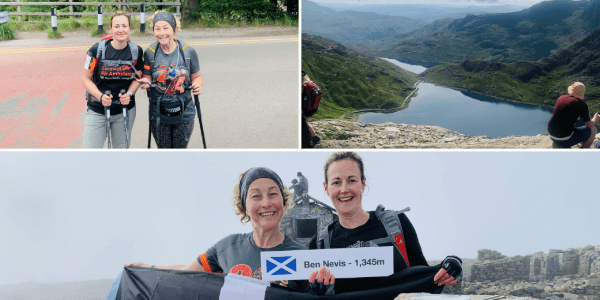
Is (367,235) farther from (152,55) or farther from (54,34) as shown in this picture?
(54,34)

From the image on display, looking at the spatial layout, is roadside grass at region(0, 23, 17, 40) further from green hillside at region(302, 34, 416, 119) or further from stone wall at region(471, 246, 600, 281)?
stone wall at region(471, 246, 600, 281)

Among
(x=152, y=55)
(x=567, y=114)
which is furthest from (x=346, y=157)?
(x=567, y=114)

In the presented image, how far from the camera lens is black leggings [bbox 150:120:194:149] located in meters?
4.80

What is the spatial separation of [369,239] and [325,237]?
0.39m

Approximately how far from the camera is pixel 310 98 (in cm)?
605

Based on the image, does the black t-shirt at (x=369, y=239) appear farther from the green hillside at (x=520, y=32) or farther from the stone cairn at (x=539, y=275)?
the green hillside at (x=520, y=32)

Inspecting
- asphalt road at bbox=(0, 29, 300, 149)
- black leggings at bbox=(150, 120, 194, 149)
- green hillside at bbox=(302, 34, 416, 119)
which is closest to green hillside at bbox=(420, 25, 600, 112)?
green hillside at bbox=(302, 34, 416, 119)

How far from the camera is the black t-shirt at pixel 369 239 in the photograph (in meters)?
4.34

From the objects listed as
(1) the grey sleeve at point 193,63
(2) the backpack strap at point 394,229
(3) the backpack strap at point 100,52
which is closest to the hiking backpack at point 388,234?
(2) the backpack strap at point 394,229

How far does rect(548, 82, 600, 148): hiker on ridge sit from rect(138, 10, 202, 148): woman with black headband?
3896mm

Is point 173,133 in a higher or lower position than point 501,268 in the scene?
higher

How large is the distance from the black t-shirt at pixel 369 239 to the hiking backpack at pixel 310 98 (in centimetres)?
180

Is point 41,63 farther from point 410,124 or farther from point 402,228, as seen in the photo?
point 402,228

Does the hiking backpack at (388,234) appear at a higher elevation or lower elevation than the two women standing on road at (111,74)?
lower
